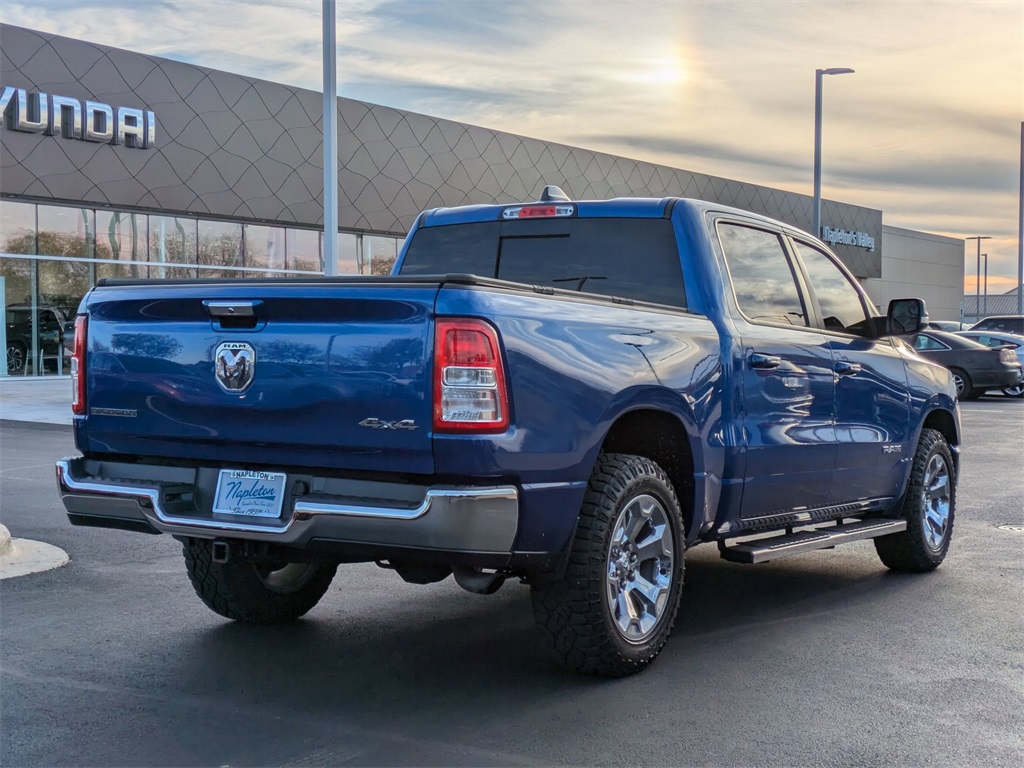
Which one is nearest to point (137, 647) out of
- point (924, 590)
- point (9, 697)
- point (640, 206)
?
point (9, 697)

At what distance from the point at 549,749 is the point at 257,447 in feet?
5.27

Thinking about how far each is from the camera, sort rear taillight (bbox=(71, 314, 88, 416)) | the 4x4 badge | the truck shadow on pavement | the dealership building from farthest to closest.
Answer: the dealership building → rear taillight (bbox=(71, 314, 88, 416)) → the truck shadow on pavement → the 4x4 badge

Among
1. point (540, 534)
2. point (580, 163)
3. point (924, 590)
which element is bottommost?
point (924, 590)

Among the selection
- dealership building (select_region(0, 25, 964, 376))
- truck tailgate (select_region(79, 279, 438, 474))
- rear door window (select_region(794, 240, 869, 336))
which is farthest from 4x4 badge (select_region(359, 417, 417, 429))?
dealership building (select_region(0, 25, 964, 376))

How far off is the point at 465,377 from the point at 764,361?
2.24 metres

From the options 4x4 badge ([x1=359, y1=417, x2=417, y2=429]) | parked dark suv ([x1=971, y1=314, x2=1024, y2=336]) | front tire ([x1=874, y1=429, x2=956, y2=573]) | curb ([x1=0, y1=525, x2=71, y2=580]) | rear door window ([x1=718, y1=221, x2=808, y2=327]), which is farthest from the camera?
parked dark suv ([x1=971, y1=314, x2=1024, y2=336])

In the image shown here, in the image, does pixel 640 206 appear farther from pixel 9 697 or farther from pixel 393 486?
pixel 9 697

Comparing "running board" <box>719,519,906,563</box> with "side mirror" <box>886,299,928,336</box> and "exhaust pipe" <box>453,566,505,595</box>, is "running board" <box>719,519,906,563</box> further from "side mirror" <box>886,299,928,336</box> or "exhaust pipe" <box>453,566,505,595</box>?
"exhaust pipe" <box>453,566,505,595</box>

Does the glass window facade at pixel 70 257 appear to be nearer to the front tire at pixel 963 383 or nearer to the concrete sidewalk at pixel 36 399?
the concrete sidewalk at pixel 36 399

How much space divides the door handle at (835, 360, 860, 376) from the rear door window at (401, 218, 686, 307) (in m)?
1.29

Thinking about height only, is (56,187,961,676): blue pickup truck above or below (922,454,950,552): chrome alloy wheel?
above

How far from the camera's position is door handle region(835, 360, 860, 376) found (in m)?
6.95

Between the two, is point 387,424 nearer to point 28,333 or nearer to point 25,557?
point 25,557

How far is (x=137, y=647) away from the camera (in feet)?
18.7
